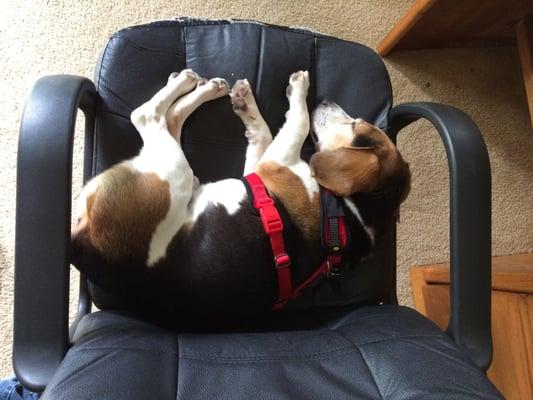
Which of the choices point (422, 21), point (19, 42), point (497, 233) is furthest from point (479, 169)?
point (19, 42)

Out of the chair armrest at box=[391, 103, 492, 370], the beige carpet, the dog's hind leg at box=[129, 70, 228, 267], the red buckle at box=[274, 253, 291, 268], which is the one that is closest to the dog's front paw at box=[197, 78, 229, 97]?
the dog's hind leg at box=[129, 70, 228, 267]

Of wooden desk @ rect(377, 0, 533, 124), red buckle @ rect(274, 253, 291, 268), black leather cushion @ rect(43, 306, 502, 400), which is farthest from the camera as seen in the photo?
wooden desk @ rect(377, 0, 533, 124)

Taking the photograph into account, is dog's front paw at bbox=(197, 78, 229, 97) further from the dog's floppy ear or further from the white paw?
the dog's floppy ear

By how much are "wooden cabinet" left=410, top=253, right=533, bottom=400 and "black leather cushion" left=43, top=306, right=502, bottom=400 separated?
1.73ft

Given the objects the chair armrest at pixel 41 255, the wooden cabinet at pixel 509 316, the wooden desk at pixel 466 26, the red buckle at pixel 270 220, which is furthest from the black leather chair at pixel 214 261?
the wooden desk at pixel 466 26

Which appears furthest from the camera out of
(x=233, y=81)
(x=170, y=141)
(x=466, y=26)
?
(x=466, y=26)

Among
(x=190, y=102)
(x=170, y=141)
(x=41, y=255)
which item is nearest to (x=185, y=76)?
(x=190, y=102)

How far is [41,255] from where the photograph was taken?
106 cm

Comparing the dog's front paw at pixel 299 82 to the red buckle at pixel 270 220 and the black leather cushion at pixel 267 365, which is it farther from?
the black leather cushion at pixel 267 365

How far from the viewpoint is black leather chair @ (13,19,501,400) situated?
107 cm

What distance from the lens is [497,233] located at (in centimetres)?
239

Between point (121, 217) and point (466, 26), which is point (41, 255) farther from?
point (466, 26)

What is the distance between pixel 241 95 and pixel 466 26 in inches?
49.8

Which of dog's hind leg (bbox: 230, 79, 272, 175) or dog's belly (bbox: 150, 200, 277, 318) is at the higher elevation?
dog's hind leg (bbox: 230, 79, 272, 175)
